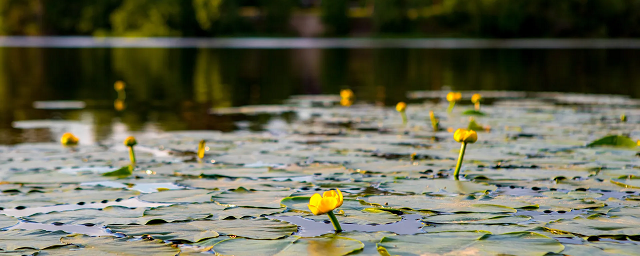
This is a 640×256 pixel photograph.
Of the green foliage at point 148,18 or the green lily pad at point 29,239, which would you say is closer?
the green lily pad at point 29,239

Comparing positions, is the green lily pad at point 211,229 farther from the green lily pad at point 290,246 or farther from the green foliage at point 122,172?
the green foliage at point 122,172

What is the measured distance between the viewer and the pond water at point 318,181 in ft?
10.2

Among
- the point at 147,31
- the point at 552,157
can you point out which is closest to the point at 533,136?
the point at 552,157

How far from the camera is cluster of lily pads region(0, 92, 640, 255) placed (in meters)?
3.06

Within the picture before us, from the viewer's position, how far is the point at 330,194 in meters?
3.03

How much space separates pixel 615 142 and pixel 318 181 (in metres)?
2.40

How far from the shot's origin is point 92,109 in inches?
384

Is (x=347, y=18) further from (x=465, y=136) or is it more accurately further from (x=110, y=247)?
(x=110, y=247)

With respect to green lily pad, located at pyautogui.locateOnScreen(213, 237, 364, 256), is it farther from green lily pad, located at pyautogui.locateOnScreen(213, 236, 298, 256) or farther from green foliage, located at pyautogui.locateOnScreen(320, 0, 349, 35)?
green foliage, located at pyautogui.locateOnScreen(320, 0, 349, 35)

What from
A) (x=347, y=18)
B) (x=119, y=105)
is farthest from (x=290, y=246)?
(x=347, y=18)

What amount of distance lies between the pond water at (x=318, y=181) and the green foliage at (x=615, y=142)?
19mm

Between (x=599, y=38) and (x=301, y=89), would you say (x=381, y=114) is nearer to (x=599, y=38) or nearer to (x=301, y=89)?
(x=301, y=89)

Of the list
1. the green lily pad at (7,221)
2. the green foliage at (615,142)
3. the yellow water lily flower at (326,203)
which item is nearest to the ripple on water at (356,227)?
the yellow water lily flower at (326,203)

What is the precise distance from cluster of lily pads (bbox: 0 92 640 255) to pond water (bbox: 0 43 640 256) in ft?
0.04
